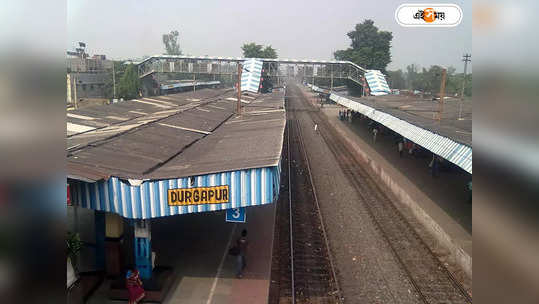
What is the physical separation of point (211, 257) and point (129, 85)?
140 feet

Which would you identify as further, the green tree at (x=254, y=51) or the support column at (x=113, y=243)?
the green tree at (x=254, y=51)

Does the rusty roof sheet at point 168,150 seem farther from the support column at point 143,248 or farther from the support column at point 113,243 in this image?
the support column at point 113,243

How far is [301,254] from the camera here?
12578 mm

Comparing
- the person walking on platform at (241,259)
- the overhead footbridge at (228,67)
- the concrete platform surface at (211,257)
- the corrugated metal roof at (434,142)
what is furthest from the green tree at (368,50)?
the person walking on platform at (241,259)

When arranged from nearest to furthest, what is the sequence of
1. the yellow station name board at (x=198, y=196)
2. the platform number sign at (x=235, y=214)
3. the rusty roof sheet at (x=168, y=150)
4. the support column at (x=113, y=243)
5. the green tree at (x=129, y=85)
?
the yellow station name board at (x=198, y=196), the rusty roof sheet at (x=168, y=150), the platform number sign at (x=235, y=214), the support column at (x=113, y=243), the green tree at (x=129, y=85)

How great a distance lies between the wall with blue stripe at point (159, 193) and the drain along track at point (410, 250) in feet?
16.7

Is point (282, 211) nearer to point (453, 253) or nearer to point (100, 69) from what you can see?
point (453, 253)

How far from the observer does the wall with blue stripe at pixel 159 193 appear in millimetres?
8797

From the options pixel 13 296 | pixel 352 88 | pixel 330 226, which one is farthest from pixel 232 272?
pixel 352 88

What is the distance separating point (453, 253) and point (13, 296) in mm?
13158

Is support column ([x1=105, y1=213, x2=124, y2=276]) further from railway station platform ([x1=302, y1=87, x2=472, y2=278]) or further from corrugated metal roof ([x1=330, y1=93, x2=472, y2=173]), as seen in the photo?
railway station platform ([x1=302, y1=87, x2=472, y2=278])

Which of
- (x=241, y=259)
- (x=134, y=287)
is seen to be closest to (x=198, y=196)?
(x=134, y=287)

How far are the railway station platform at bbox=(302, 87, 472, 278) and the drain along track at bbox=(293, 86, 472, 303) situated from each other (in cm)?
63

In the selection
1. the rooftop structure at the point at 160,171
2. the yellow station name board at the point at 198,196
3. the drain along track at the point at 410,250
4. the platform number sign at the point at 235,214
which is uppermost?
the rooftop structure at the point at 160,171
